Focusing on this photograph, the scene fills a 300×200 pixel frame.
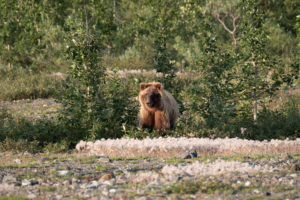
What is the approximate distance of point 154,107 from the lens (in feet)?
44.7

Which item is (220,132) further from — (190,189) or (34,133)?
(190,189)

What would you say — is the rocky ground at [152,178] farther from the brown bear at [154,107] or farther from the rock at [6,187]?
the brown bear at [154,107]

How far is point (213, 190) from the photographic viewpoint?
7316 mm

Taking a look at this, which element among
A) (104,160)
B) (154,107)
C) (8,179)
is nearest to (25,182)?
(8,179)

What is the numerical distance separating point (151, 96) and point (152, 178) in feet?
17.7

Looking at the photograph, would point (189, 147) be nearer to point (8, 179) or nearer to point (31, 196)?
point (8, 179)

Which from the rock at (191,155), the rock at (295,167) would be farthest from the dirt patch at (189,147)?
the rock at (295,167)

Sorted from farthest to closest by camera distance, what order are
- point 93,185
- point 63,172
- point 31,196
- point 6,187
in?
point 63,172
point 93,185
point 6,187
point 31,196

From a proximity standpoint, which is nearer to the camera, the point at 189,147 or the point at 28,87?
the point at 189,147

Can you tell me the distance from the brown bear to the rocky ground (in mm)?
2993

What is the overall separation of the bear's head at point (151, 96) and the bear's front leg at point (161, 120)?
227 millimetres

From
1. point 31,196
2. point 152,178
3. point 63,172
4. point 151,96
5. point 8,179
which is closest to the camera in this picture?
point 31,196

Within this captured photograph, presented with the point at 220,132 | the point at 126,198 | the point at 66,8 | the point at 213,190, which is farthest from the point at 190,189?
the point at 66,8

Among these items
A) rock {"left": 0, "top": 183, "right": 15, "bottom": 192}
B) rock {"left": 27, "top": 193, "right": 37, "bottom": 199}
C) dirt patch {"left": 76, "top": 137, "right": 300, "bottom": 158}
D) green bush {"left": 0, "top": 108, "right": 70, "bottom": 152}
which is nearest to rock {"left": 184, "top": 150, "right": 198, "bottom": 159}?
dirt patch {"left": 76, "top": 137, "right": 300, "bottom": 158}
